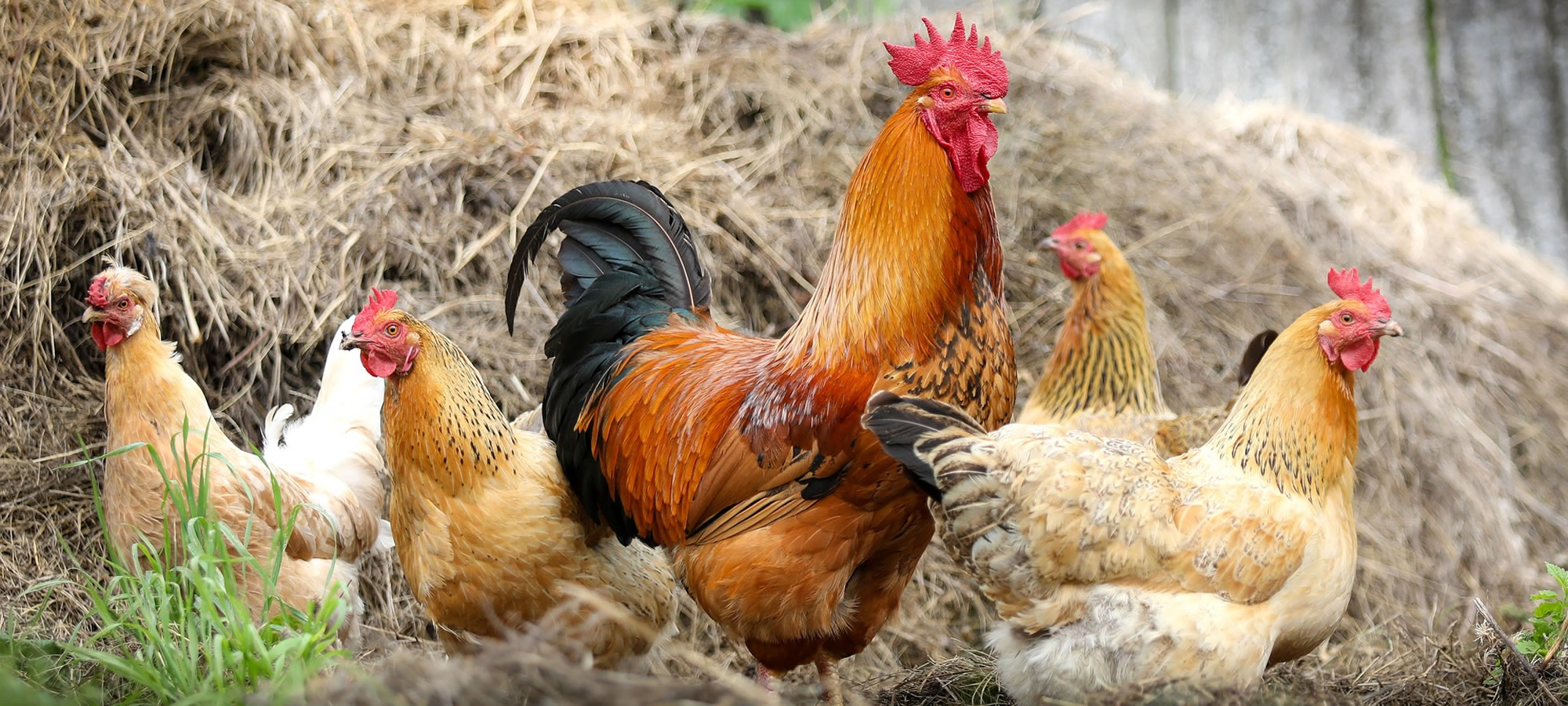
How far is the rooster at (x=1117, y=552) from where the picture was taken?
2693mm

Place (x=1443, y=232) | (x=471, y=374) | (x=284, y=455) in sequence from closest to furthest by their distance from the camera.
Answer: (x=471, y=374) < (x=284, y=455) < (x=1443, y=232)

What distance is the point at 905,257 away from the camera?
3.01 metres

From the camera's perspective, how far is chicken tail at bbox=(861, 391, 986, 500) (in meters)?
A: 2.67

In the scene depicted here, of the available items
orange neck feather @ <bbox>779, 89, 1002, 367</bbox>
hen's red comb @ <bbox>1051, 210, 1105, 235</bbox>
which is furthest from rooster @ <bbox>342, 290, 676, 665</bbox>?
hen's red comb @ <bbox>1051, 210, 1105, 235</bbox>

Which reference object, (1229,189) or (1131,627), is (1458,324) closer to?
(1229,189)

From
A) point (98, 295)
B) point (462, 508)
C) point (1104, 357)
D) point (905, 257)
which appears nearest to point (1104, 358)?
point (1104, 357)

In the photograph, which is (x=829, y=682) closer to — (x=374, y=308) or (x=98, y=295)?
(x=374, y=308)

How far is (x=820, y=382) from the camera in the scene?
9.75 ft

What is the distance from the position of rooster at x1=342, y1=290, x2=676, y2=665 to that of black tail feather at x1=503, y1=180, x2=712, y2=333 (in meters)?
0.53

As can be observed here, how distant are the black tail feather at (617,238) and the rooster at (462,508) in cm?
53

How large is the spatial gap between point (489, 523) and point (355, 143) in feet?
7.26

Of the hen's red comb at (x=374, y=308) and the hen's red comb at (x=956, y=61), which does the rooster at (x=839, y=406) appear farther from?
the hen's red comb at (x=374, y=308)

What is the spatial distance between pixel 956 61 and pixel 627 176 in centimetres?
205

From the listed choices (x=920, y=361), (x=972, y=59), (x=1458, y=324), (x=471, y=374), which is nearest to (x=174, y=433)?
(x=471, y=374)
